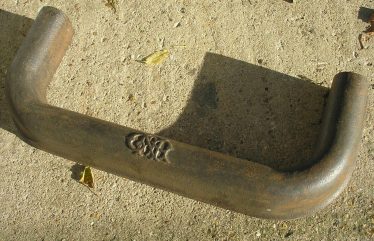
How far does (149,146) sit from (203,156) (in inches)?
10.6

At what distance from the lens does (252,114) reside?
281 cm

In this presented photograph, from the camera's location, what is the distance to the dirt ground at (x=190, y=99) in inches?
106

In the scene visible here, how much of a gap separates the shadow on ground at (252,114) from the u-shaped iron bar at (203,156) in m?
0.22

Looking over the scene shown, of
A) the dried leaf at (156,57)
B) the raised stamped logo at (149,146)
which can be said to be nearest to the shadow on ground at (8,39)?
the dried leaf at (156,57)

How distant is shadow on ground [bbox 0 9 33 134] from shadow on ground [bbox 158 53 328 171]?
939mm

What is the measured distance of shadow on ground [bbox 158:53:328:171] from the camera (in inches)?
108

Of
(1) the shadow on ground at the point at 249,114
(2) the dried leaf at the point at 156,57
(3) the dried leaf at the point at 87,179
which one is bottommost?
(3) the dried leaf at the point at 87,179

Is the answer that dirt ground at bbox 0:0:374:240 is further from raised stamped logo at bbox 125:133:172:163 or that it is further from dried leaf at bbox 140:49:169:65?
raised stamped logo at bbox 125:133:172:163

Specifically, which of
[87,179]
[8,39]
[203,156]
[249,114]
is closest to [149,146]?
[203,156]

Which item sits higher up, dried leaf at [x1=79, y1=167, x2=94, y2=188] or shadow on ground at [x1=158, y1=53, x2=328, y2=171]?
shadow on ground at [x1=158, y1=53, x2=328, y2=171]

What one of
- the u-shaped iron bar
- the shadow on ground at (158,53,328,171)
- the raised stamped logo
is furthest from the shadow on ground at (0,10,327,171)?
the raised stamped logo

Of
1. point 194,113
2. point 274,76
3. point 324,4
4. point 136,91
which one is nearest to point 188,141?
point 194,113

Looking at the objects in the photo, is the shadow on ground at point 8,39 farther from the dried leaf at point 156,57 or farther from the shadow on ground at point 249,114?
the dried leaf at point 156,57

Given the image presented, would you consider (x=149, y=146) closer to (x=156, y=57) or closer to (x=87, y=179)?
(x=87, y=179)
